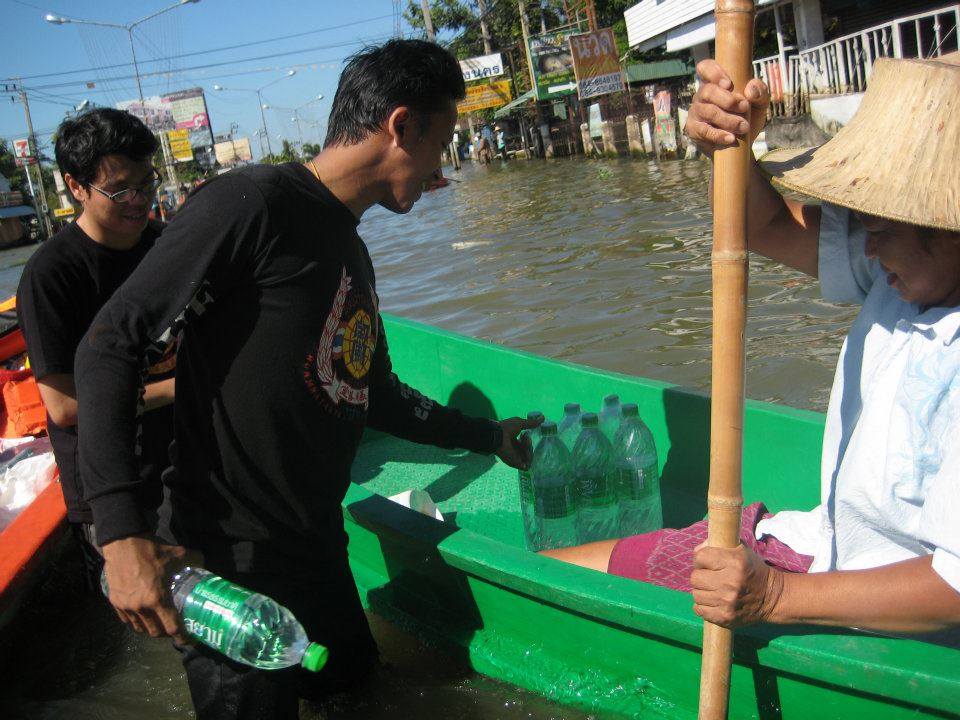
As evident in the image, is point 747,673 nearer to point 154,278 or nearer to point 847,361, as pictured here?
point 847,361

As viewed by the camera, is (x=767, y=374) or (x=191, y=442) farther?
(x=767, y=374)

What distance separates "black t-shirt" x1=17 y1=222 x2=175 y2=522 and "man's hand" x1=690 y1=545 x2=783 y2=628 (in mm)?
1462

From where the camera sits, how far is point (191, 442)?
172cm

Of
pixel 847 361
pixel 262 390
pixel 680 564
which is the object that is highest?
pixel 262 390

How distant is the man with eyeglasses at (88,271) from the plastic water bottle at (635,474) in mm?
1453

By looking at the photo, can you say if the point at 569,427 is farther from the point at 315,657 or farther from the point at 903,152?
the point at 903,152

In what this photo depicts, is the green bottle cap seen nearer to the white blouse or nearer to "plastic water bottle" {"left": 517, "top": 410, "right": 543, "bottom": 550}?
the white blouse

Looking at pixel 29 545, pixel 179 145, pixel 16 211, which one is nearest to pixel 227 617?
pixel 29 545

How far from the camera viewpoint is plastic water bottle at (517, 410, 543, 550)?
2.80 meters

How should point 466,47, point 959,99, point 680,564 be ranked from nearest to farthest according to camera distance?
point 959,99, point 680,564, point 466,47

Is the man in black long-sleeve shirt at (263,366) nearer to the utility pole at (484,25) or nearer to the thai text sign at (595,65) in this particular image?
the thai text sign at (595,65)

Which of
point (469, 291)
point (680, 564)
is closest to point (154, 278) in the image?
point (680, 564)

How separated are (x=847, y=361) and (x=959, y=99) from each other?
0.60 m

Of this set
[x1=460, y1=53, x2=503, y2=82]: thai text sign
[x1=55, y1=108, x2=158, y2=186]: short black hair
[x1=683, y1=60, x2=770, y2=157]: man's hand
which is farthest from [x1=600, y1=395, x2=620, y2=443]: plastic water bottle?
[x1=460, y1=53, x2=503, y2=82]: thai text sign
